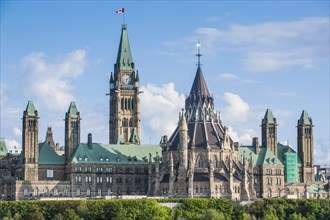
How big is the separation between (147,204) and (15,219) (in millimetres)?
23739

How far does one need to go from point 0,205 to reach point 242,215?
145ft

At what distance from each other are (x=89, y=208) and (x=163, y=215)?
13.9 meters

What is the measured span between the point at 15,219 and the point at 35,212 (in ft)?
14.2

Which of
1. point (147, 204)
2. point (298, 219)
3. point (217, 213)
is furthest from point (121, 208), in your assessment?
point (298, 219)

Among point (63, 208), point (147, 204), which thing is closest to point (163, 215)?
point (147, 204)

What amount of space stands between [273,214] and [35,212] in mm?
43791

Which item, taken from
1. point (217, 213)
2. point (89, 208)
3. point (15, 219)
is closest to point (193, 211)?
point (217, 213)

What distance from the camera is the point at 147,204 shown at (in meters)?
194

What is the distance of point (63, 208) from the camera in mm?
194625

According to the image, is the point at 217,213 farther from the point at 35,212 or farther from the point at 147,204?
the point at 35,212

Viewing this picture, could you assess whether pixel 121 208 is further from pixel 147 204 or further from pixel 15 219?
pixel 15 219

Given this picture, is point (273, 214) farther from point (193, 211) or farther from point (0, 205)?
point (0, 205)

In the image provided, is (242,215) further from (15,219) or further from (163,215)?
(15,219)

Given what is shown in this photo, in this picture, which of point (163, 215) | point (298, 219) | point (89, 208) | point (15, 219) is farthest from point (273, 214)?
point (15, 219)
